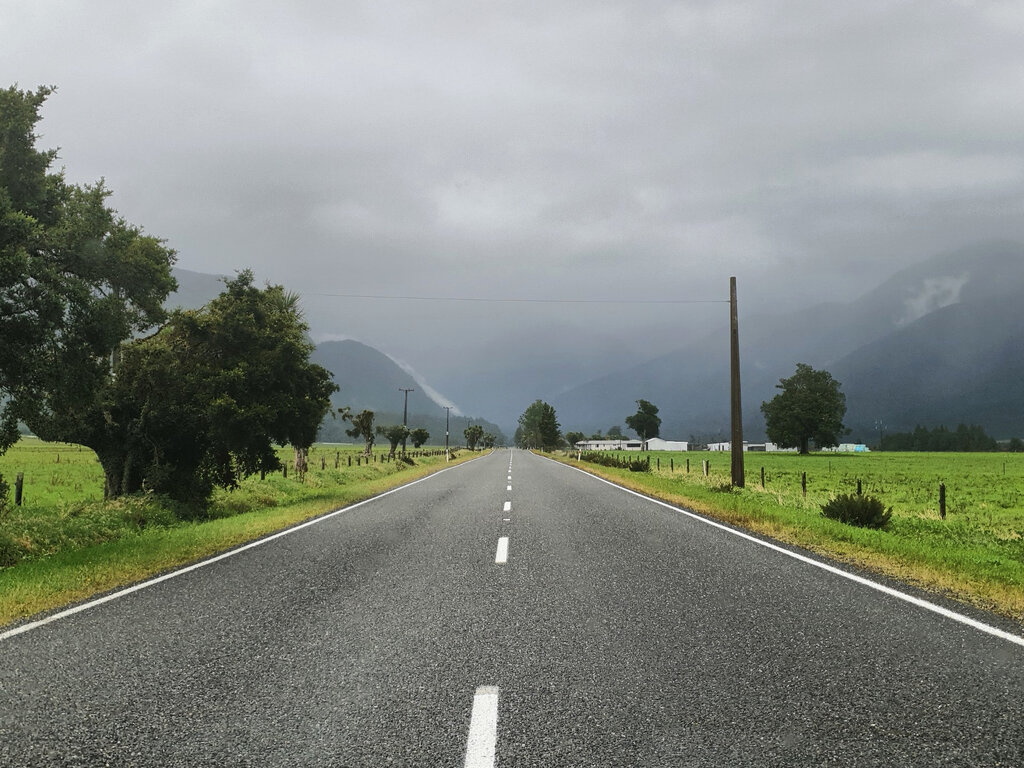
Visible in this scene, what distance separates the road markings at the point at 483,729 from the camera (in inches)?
120

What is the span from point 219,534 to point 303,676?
824 cm

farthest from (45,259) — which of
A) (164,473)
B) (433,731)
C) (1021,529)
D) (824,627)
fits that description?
(1021,529)

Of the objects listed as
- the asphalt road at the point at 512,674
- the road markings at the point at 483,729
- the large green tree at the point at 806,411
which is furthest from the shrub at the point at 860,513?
the large green tree at the point at 806,411

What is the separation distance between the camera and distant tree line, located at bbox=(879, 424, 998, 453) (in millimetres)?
148875

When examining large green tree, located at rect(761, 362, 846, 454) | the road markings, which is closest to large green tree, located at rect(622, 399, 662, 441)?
large green tree, located at rect(761, 362, 846, 454)

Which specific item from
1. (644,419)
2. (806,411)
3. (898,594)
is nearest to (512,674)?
(898,594)

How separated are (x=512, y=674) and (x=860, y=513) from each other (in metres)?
11.7

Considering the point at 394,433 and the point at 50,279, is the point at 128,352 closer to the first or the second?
the point at 50,279

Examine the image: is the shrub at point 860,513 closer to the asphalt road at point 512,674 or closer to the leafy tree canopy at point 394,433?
the asphalt road at point 512,674

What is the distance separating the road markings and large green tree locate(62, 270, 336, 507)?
47.7ft

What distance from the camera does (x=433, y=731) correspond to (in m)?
3.38

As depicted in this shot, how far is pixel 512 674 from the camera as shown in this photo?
4.26 metres

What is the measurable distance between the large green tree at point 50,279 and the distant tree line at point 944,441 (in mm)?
174920

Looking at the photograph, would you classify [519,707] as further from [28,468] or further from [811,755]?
[28,468]
